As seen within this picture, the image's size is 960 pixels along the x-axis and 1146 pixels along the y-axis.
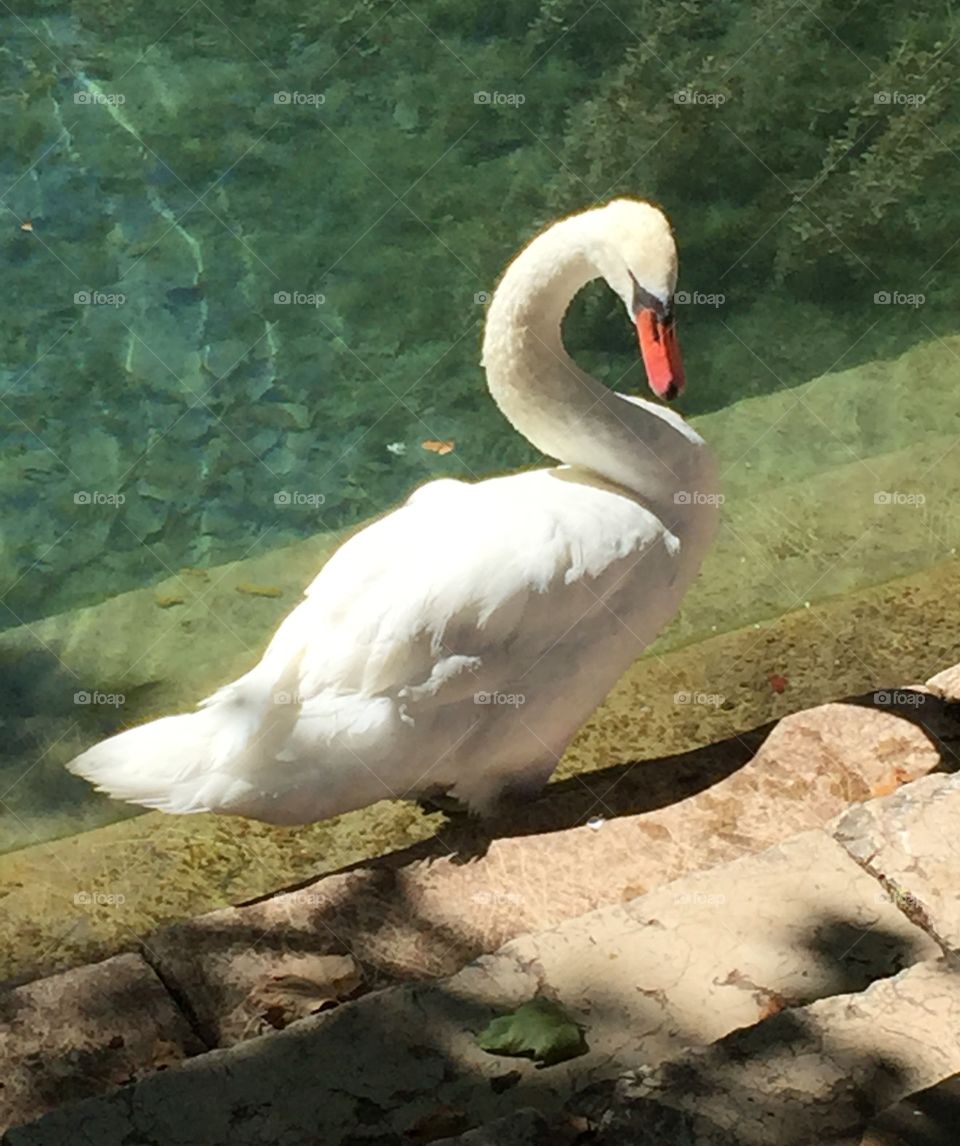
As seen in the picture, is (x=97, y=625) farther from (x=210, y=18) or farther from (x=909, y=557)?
(x=210, y=18)

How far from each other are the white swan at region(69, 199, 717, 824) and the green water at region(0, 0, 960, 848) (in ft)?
4.06

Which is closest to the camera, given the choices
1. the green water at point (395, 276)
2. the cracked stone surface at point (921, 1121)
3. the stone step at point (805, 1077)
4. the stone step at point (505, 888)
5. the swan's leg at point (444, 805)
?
the cracked stone surface at point (921, 1121)

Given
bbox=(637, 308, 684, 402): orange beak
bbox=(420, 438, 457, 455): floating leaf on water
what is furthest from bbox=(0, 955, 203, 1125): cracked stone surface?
bbox=(420, 438, 457, 455): floating leaf on water

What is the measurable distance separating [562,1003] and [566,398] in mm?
1772

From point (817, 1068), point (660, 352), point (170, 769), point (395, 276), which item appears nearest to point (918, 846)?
point (817, 1068)

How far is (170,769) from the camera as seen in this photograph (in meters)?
3.81

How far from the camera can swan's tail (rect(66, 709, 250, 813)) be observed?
379 cm

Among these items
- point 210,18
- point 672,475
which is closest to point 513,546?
point 672,475

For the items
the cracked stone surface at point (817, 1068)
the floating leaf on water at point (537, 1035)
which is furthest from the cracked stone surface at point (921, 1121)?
the floating leaf on water at point (537, 1035)

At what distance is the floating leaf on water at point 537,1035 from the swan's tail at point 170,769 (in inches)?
42.0

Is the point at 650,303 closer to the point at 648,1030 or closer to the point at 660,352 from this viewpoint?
the point at 660,352

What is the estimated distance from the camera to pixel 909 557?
18.3 ft

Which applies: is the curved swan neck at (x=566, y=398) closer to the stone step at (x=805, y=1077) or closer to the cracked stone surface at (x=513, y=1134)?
the stone step at (x=805, y=1077)

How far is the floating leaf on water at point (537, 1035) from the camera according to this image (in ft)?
9.37
